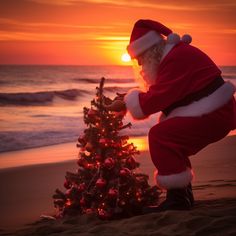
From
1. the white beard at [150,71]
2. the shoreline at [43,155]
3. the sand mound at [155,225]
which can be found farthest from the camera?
the shoreline at [43,155]

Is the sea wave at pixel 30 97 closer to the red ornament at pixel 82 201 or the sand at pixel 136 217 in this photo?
the sand at pixel 136 217

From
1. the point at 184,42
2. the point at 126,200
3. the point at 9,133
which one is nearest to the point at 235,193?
the point at 126,200

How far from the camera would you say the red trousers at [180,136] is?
174 inches

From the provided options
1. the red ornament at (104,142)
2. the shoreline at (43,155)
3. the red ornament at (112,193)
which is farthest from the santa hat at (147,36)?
the shoreline at (43,155)

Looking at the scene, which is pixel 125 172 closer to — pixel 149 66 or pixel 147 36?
pixel 149 66

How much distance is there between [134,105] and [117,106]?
0.20 m

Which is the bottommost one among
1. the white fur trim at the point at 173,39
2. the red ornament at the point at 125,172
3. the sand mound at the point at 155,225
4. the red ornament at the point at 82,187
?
the sand mound at the point at 155,225

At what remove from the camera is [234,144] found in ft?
31.0

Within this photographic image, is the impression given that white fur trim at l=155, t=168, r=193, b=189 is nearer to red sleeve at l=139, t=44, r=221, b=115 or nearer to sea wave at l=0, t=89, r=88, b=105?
red sleeve at l=139, t=44, r=221, b=115

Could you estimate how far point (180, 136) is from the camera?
4.42 metres

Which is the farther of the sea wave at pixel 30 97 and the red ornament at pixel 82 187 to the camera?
the sea wave at pixel 30 97

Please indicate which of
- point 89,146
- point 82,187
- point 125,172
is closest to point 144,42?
point 89,146

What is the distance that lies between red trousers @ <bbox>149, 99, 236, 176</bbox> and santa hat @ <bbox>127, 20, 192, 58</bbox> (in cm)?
75

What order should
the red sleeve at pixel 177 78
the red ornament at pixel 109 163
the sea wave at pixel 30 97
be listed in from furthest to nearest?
the sea wave at pixel 30 97, the red ornament at pixel 109 163, the red sleeve at pixel 177 78
